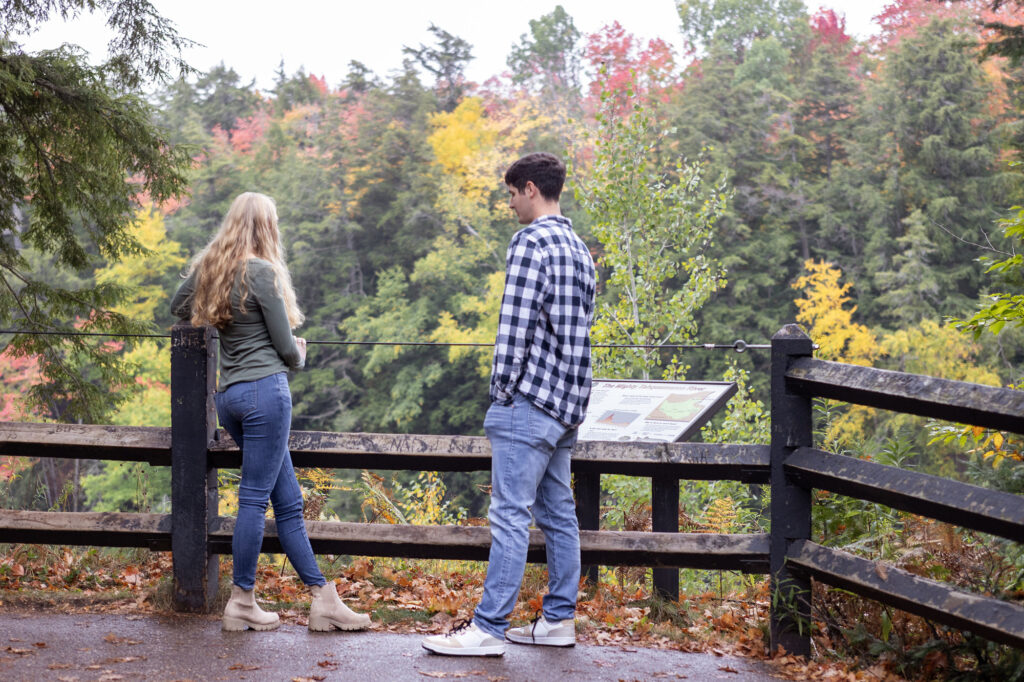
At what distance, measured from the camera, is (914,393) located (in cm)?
364

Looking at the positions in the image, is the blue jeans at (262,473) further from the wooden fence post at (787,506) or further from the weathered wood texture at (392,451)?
the wooden fence post at (787,506)

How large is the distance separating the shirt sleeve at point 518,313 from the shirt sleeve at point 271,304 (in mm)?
885

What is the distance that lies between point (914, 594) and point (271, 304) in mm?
2687

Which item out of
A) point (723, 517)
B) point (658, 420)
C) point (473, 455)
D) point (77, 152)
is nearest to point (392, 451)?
point (473, 455)

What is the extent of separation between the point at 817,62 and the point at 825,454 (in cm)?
4165

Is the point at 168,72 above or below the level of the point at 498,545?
above

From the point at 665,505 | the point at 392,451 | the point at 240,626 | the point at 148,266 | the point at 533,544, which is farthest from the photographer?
the point at 148,266

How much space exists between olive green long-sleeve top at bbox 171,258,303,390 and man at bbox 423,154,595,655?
35.8 inches

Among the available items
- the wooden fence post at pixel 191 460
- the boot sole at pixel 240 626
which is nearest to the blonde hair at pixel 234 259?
the wooden fence post at pixel 191 460

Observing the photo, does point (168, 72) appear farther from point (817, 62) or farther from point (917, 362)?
point (817, 62)

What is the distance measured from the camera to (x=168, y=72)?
1104 centimetres

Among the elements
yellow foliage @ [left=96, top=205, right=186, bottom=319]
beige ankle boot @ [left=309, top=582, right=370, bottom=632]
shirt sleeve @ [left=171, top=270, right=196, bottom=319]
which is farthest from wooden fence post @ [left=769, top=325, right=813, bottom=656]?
yellow foliage @ [left=96, top=205, right=186, bottom=319]

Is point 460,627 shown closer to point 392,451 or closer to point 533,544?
point 533,544

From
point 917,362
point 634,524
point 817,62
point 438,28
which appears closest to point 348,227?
point 438,28
